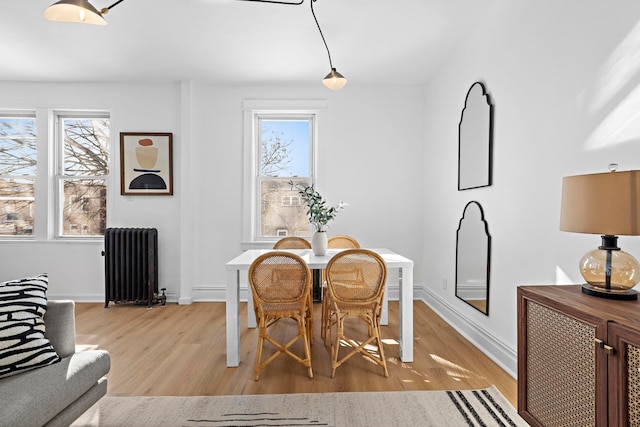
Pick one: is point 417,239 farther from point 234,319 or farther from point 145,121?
point 145,121

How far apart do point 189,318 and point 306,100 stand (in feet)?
9.40

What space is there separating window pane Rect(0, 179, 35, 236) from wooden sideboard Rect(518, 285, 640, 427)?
5357 mm

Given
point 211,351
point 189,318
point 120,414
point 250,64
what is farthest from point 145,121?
point 120,414

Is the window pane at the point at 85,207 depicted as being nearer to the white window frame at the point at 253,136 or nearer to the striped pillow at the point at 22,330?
the white window frame at the point at 253,136

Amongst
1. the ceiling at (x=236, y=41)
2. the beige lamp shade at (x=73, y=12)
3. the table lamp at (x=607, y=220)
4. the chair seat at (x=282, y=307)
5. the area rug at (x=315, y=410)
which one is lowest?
the area rug at (x=315, y=410)

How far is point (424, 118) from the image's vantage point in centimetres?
448

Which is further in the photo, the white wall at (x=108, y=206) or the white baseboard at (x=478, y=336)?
the white wall at (x=108, y=206)

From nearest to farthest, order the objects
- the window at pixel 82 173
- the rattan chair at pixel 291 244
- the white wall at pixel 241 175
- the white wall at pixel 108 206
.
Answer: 1. the rattan chair at pixel 291 244
2. the white wall at pixel 241 175
3. the white wall at pixel 108 206
4. the window at pixel 82 173

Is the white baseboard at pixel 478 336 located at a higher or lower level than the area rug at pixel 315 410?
higher

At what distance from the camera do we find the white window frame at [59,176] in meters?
4.42

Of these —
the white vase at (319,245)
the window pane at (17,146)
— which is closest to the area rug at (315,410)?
the white vase at (319,245)

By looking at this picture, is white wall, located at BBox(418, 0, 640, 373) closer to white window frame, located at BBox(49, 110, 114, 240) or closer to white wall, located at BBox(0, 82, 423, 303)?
white wall, located at BBox(0, 82, 423, 303)

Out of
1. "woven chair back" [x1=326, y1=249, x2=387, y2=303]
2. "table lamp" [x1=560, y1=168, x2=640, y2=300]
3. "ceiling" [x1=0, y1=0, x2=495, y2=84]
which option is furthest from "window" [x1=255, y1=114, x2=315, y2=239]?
"table lamp" [x1=560, y1=168, x2=640, y2=300]

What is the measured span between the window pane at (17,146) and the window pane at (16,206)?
15 centimetres
